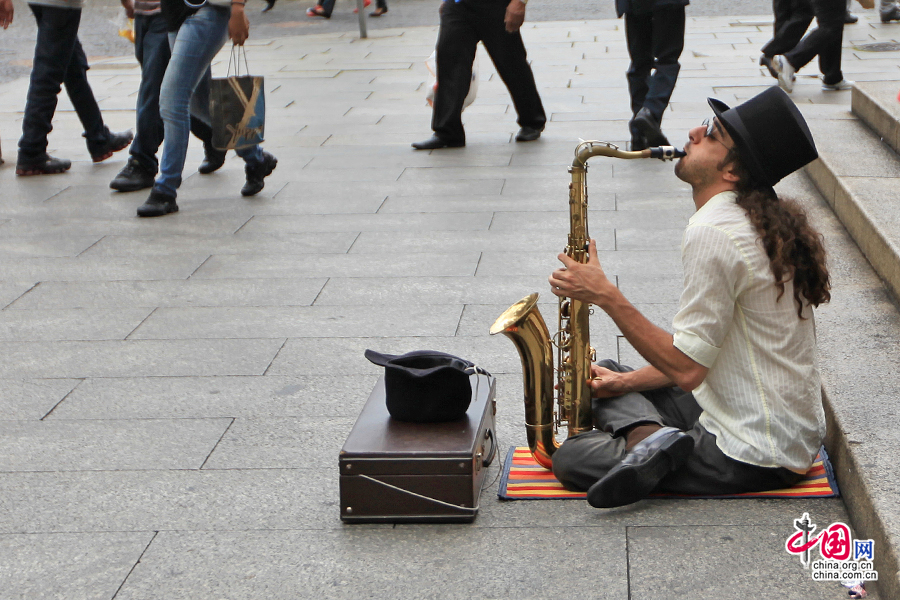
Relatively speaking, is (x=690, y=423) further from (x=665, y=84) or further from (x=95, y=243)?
(x=665, y=84)

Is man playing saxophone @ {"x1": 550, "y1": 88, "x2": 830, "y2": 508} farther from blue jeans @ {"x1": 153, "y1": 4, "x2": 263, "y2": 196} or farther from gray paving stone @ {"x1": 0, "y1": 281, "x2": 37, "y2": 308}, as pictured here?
blue jeans @ {"x1": 153, "y1": 4, "x2": 263, "y2": 196}

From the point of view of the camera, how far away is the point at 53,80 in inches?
291

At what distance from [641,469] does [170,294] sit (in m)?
2.98

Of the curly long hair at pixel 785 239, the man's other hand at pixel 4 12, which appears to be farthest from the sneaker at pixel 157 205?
the curly long hair at pixel 785 239

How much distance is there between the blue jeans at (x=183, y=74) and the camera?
6.21 meters

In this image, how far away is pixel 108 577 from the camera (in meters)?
2.79

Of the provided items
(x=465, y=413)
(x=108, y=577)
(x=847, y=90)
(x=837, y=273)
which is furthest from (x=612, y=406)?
(x=847, y=90)

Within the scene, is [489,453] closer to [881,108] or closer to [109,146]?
[881,108]

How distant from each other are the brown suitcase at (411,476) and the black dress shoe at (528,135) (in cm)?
540

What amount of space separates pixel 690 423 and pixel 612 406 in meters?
0.26

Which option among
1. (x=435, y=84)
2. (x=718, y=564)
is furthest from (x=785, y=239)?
(x=435, y=84)

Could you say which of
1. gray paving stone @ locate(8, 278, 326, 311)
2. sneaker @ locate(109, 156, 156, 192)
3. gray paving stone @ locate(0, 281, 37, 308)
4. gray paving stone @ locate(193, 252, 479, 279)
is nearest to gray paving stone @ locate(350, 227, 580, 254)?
gray paving stone @ locate(193, 252, 479, 279)

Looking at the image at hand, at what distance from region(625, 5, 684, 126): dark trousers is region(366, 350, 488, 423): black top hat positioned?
4.80 metres

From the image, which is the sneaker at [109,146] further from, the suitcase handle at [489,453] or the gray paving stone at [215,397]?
the suitcase handle at [489,453]
